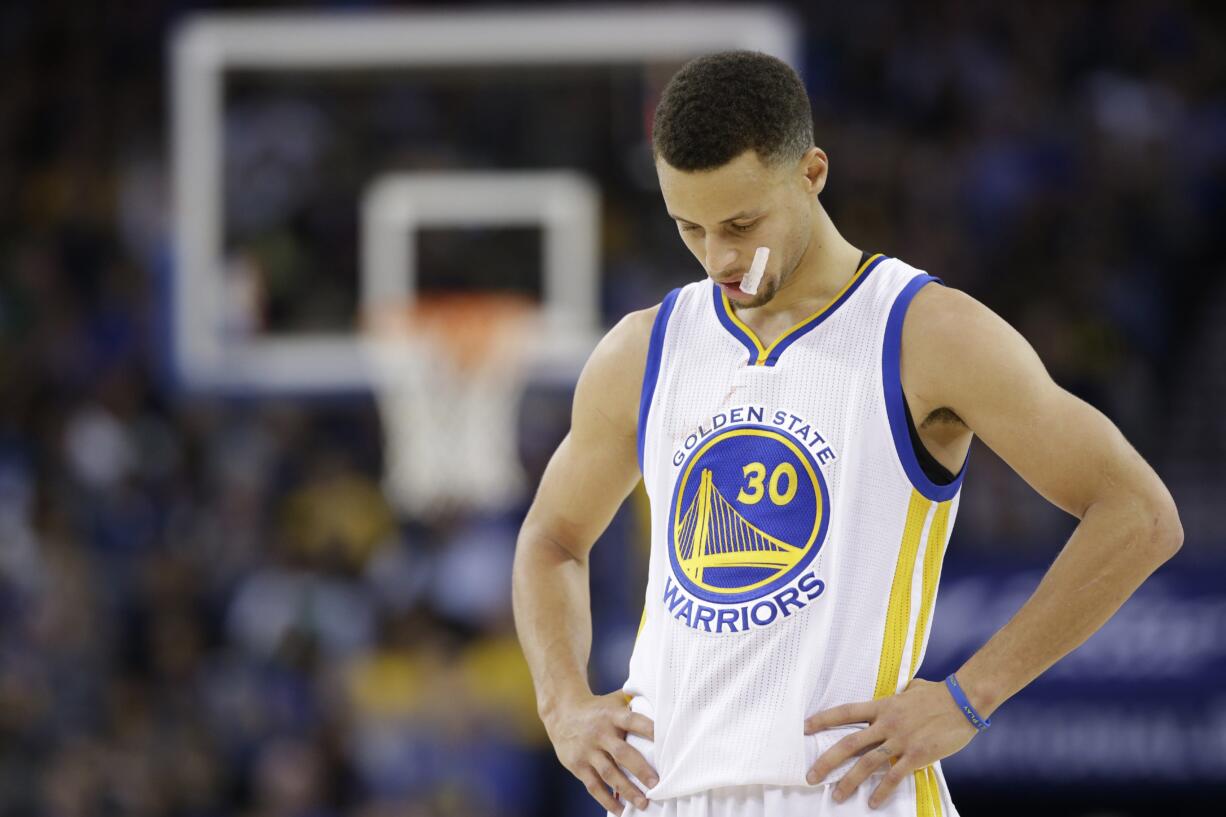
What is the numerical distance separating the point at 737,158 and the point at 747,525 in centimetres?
66

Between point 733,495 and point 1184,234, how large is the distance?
33.1 ft

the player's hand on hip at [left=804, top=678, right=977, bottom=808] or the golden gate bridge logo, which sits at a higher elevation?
the golden gate bridge logo

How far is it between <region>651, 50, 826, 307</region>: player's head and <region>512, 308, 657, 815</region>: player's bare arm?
37 cm

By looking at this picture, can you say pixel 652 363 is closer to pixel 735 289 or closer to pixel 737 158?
pixel 735 289

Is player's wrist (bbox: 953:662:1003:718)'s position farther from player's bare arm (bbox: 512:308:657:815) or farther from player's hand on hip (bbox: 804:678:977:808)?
player's bare arm (bbox: 512:308:657:815)

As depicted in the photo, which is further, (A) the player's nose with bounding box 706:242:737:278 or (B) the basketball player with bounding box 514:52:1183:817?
(A) the player's nose with bounding box 706:242:737:278

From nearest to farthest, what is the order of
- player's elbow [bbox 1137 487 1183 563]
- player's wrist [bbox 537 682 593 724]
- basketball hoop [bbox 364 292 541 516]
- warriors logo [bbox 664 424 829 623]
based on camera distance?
1. player's elbow [bbox 1137 487 1183 563]
2. warriors logo [bbox 664 424 829 623]
3. player's wrist [bbox 537 682 593 724]
4. basketball hoop [bbox 364 292 541 516]

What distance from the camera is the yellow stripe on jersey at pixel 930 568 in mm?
3117

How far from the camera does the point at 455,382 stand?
10016 millimetres

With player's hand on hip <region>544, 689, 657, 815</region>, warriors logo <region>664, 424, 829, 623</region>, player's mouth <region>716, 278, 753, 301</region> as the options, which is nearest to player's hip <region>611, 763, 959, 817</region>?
player's hand on hip <region>544, 689, 657, 815</region>

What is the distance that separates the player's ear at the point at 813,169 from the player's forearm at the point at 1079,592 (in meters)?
0.77

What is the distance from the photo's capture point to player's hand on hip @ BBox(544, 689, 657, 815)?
3.18 meters

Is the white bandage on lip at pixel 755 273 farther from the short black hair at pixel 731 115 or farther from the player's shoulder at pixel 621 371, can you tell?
the player's shoulder at pixel 621 371

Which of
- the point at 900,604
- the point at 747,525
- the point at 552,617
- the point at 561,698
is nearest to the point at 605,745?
the point at 561,698
